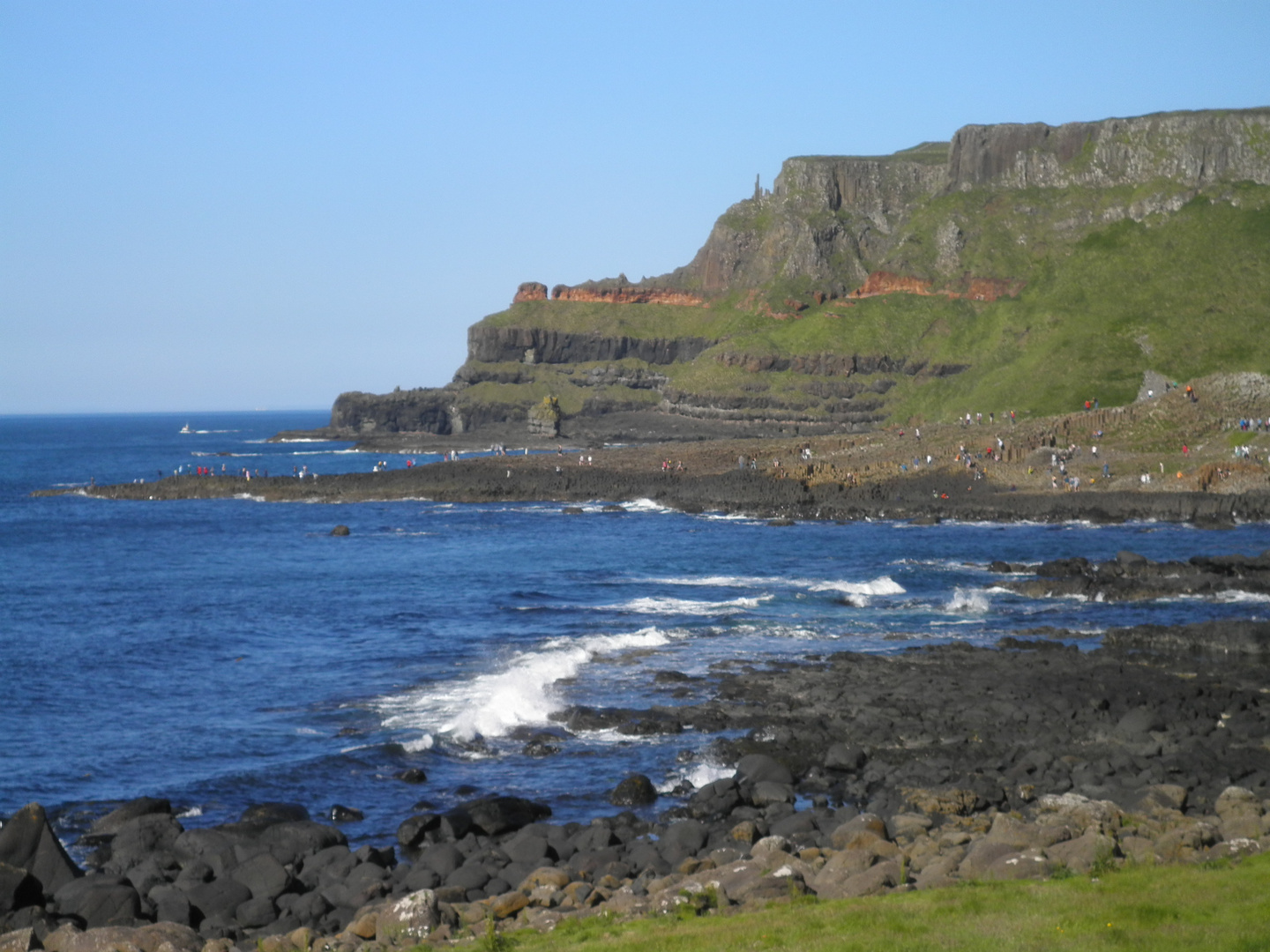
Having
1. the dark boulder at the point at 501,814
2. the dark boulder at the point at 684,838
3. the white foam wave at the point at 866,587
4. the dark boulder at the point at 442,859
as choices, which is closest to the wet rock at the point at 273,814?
the dark boulder at the point at 501,814

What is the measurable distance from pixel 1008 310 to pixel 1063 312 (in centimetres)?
1908

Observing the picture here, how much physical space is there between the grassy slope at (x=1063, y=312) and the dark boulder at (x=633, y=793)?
320ft

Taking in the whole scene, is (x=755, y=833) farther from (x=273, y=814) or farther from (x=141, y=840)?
(x=141, y=840)

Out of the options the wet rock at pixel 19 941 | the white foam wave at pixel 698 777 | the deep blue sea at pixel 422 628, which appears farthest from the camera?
the deep blue sea at pixel 422 628

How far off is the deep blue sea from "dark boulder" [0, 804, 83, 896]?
356cm

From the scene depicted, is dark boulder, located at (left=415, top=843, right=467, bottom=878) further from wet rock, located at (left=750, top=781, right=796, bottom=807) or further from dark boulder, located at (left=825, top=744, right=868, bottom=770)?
dark boulder, located at (left=825, top=744, right=868, bottom=770)

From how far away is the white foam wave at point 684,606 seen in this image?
45.5m

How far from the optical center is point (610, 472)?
343 ft

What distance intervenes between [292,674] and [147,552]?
35666mm

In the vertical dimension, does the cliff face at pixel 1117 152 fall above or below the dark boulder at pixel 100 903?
above

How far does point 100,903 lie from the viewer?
17844mm

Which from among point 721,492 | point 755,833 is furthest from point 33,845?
point 721,492

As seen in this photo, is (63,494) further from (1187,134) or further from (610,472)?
(1187,134)

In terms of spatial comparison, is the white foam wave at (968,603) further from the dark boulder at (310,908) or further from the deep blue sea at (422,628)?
the dark boulder at (310,908)
